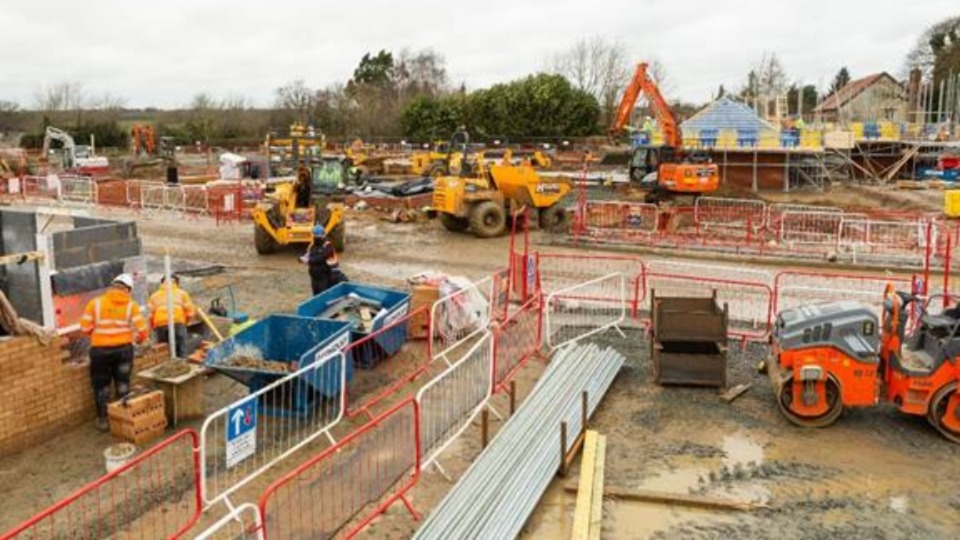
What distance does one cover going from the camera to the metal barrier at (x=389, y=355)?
9109 mm

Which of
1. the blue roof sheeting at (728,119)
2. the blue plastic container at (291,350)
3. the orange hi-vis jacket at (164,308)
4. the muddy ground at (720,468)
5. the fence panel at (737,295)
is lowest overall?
the muddy ground at (720,468)

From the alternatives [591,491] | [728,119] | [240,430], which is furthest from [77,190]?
[591,491]

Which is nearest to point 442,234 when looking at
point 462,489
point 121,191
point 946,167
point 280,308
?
point 280,308

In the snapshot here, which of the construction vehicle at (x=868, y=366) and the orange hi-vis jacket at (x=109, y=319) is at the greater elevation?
the orange hi-vis jacket at (x=109, y=319)

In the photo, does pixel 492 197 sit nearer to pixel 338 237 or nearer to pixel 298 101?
pixel 338 237

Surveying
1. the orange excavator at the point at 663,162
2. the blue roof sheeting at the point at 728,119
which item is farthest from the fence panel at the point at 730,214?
the blue roof sheeting at the point at 728,119

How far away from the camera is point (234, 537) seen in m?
6.05

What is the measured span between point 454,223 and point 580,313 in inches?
386

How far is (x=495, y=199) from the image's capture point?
20.7m

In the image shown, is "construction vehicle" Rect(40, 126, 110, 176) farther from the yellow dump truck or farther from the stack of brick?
the stack of brick

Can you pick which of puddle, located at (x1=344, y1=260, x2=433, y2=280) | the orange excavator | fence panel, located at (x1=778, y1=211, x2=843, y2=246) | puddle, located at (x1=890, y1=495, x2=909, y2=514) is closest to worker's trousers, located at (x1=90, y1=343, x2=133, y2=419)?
puddle, located at (x1=890, y1=495, x2=909, y2=514)

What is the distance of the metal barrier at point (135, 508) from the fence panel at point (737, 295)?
6.44 m

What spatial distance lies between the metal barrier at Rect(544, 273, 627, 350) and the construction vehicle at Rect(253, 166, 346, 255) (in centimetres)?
691

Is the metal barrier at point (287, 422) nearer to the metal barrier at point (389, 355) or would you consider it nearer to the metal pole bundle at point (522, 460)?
the metal barrier at point (389, 355)
